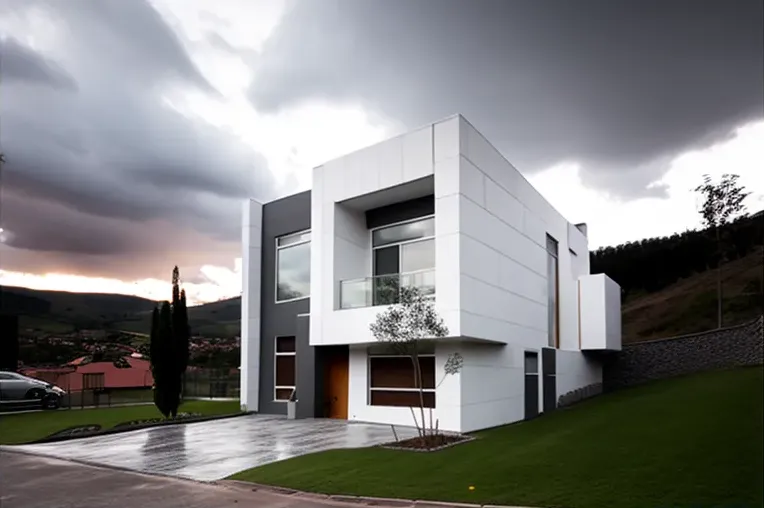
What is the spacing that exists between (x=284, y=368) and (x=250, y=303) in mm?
2901

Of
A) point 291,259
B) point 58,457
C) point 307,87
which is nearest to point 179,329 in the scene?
point 291,259

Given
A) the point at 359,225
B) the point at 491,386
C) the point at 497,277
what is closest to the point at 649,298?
the point at 497,277

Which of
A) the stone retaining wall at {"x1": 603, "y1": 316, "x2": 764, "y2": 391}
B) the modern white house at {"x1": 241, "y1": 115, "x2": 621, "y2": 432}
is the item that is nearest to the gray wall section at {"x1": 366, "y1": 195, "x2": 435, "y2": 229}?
the modern white house at {"x1": 241, "y1": 115, "x2": 621, "y2": 432}

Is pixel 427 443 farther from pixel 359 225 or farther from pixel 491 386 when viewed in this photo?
pixel 359 225

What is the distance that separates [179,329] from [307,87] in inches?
424

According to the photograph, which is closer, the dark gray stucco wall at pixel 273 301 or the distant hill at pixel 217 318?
the dark gray stucco wall at pixel 273 301

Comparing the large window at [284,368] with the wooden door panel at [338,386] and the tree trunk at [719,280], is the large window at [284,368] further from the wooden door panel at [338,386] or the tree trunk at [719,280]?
the tree trunk at [719,280]

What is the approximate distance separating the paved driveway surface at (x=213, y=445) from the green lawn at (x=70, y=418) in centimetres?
54

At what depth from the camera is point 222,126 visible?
1374cm

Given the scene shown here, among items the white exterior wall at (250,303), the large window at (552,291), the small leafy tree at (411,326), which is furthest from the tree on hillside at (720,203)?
the white exterior wall at (250,303)

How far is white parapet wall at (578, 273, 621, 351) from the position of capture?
26984 millimetres

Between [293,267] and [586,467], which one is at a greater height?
[293,267]

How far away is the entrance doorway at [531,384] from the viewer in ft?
67.2

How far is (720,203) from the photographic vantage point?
352 inches
